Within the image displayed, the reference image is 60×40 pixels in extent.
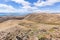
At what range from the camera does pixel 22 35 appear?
126ft

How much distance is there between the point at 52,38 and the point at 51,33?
2.62 meters

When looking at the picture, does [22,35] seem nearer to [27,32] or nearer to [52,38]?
[27,32]

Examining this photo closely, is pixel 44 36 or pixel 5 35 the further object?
pixel 5 35

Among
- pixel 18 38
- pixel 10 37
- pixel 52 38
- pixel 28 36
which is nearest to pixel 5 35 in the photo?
pixel 10 37

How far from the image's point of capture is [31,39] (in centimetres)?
3519

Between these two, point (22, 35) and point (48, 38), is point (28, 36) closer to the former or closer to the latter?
point (22, 35)

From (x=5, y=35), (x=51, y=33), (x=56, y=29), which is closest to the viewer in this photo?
(x=51, y=33)

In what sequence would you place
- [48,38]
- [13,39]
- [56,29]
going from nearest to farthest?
[48,38] → [56,29] → [13,39]

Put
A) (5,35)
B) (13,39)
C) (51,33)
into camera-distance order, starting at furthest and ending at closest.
A: (5,35)
(13,39)
(51,33)

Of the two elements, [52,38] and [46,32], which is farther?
[46,32]

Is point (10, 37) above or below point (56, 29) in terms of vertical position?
below

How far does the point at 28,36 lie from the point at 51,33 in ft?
20.4

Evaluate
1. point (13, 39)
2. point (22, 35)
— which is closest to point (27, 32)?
point (22, 35)

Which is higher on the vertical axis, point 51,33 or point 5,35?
point 51,33
